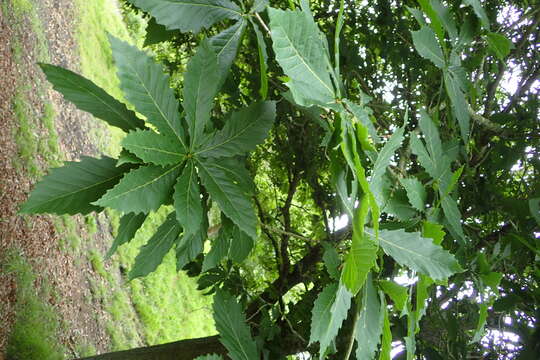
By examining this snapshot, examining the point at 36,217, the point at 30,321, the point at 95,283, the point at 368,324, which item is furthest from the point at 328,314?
the point at 95,283

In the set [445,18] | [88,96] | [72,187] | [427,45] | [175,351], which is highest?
[445,18]

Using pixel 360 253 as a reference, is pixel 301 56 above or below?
above

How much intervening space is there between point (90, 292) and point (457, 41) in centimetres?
519

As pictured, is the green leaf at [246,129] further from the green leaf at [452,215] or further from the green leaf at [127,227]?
the green leaf at [452,215]

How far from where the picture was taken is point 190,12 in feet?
4.28

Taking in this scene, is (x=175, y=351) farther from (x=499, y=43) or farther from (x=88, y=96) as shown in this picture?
(x=499, y=43)

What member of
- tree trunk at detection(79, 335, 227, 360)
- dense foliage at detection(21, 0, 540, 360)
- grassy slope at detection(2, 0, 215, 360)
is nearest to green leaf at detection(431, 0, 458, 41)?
dense foliage at detection(21, 0, 540, 360)

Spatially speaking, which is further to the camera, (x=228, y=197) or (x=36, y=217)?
(x=36, y=217)

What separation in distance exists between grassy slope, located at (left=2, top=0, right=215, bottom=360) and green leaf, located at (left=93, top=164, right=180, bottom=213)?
289 cm

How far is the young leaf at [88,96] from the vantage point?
1222mm

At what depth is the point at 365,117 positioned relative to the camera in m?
1.12

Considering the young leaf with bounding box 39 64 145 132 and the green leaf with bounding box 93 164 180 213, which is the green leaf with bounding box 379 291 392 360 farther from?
the young leaf with bounding box 39 64 145 132

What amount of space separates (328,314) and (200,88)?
1.94ft

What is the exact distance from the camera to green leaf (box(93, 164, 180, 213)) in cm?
116
